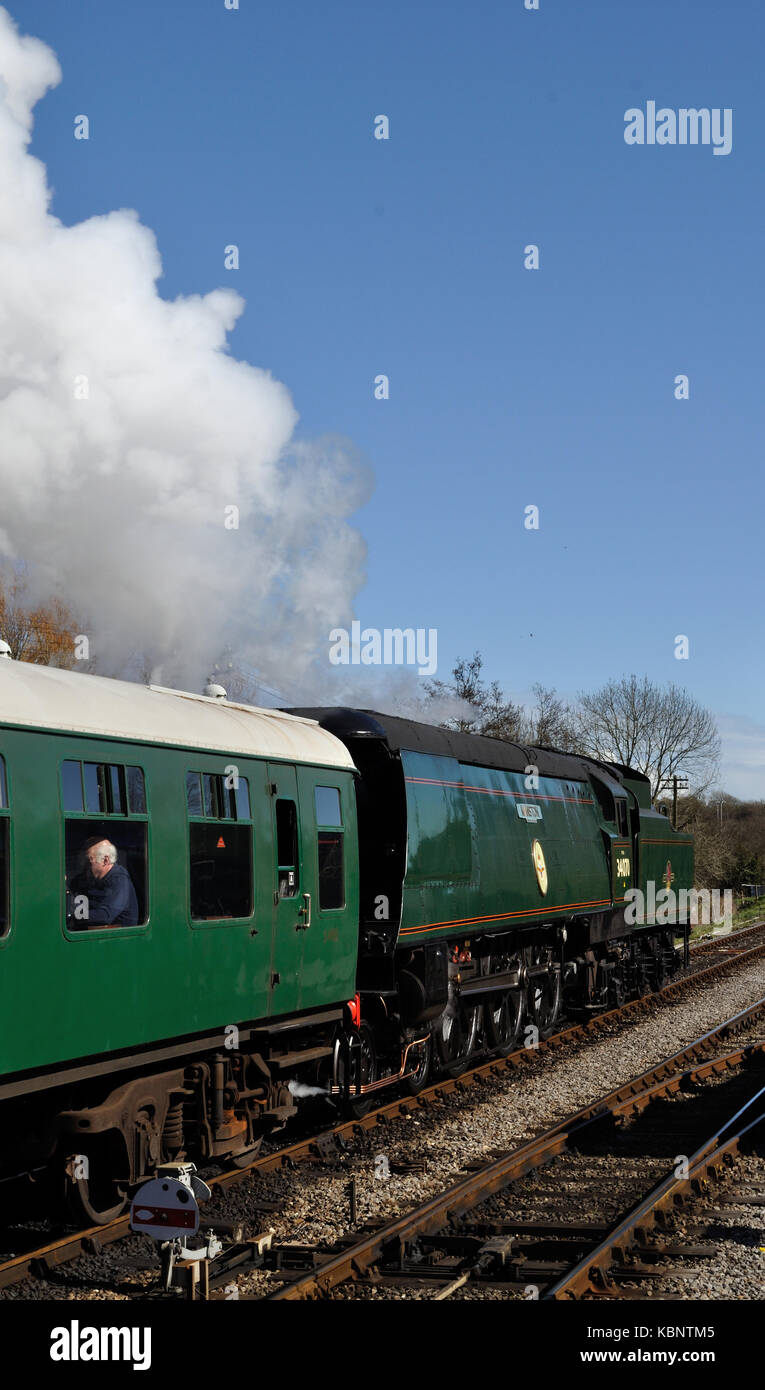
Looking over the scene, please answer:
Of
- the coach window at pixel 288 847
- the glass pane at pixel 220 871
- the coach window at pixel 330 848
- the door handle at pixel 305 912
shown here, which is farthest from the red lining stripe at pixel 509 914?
the glass pane at pixel 220 871

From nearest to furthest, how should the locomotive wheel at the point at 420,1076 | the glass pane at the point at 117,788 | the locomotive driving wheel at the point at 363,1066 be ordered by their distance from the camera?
the glass pane at the point at 117,788 < the locomotive driving wheel at the point at 363,1066 < the locomotive wheel at the point at 420,1076

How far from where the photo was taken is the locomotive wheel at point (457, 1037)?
15.1 metres

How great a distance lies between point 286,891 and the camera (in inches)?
412

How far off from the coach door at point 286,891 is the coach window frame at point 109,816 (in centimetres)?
191

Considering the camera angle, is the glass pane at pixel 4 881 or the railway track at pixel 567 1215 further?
the railway track at pixel 567 1215

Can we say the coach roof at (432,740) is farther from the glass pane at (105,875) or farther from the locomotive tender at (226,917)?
the glass pane at (105,875)

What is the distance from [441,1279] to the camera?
808 centimetres

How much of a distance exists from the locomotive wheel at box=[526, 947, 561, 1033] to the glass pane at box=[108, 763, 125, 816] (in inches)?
440

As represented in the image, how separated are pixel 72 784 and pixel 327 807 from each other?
395cm

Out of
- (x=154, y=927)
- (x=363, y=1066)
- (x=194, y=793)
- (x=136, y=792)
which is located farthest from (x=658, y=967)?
(x=136, y=792)

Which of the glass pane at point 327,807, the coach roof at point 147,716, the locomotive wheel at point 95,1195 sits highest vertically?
the coach roof at point 147,716

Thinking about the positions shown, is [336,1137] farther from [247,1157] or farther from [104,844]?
[104,844]
